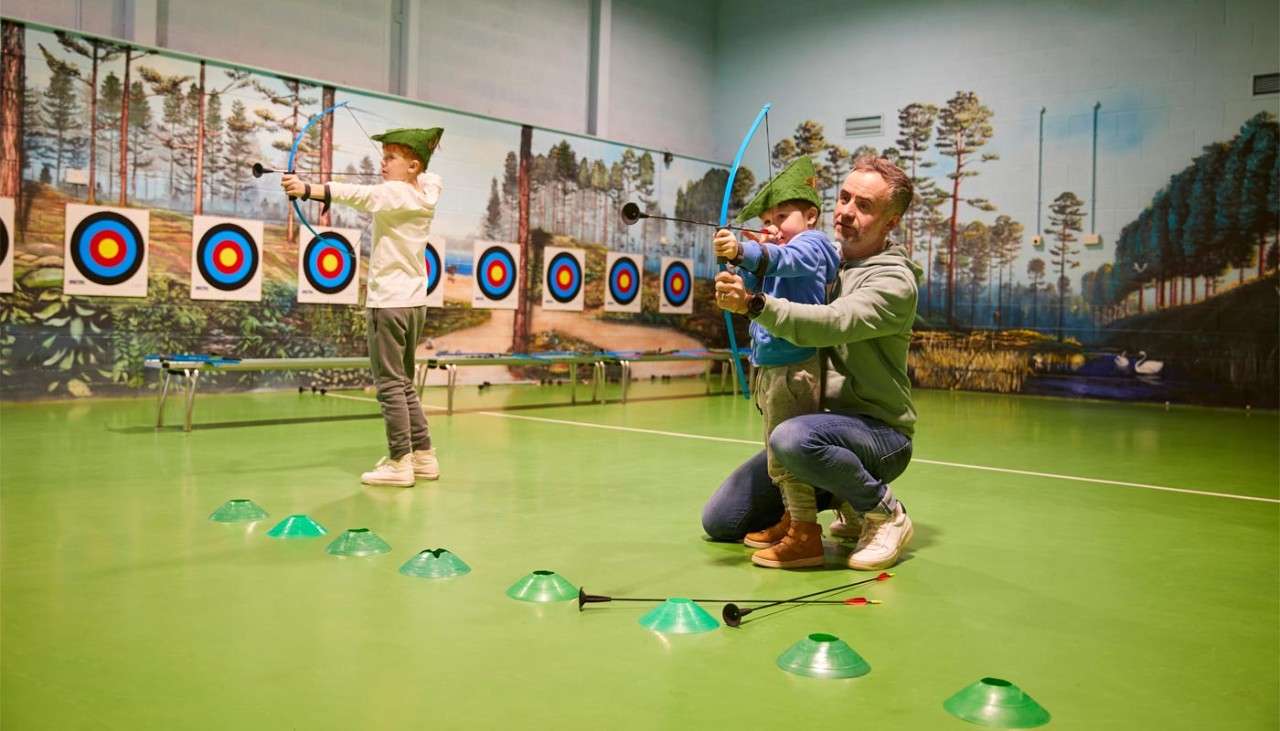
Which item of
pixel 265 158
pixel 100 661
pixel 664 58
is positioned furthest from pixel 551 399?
pixel 100 661

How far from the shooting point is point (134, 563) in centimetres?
271

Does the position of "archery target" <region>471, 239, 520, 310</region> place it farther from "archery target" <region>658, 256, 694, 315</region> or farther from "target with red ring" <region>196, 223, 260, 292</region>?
"archery target" <region>658, 256, 694, 315</region>

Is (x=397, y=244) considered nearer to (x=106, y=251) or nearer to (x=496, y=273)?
(x=106, y=251)

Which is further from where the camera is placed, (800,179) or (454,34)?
(454,34)

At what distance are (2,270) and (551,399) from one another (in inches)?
150

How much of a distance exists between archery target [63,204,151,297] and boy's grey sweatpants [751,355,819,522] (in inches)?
220

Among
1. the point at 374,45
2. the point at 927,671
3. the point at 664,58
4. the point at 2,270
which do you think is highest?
the point at 664,58

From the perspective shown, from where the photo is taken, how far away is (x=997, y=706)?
1.76 m

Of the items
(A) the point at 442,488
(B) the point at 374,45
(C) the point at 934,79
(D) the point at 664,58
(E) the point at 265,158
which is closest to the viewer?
(A) the point at 442,488

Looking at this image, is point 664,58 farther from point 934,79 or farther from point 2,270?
point 2,270

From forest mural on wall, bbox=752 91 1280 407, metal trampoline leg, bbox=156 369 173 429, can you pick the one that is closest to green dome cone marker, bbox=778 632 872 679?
metal trampoline leg, bbox=156 369 173 429

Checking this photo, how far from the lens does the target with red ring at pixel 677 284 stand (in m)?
11.2

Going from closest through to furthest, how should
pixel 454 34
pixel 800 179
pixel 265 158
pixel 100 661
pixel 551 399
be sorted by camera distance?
pixel 100 661 < pixel 800 179 < pixel 265 158 < pixel 551 399 < pixel 454 34

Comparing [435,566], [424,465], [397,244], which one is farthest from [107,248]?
[435,566]
